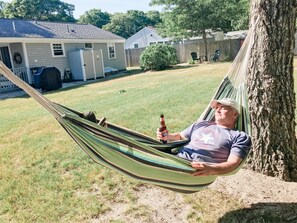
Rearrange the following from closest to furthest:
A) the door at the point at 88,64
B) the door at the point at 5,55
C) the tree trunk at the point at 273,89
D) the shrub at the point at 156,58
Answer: the tree trunk at the point at 273,89, the door at the point at 5,55, the door at the point at 88,64, the shrub at the point at 156,58

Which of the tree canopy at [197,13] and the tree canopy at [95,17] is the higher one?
the tree canopy at [95,17]

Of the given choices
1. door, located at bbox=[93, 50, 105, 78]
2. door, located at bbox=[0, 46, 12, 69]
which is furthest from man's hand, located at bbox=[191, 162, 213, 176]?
door, located at bbox=[93, 50, 105, 78]

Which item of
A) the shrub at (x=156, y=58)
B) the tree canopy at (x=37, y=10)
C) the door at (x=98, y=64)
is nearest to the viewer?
the door at (x=98, y=64)

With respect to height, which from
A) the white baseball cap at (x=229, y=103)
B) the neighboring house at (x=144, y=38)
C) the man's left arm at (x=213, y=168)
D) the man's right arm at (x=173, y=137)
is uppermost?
the neighboring house at (x=144, y=38)

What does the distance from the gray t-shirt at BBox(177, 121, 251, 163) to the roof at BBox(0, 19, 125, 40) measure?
13.1 m

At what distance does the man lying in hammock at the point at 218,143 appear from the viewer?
2.18 metres

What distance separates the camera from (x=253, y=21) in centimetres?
280

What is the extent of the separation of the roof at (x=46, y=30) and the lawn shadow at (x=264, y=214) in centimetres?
1345

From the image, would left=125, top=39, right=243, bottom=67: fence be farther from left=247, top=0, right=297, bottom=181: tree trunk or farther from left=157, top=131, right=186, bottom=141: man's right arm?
left=157, top=131, right=186, bottom=141: man's right arm

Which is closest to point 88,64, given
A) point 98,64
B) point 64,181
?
point 98,64

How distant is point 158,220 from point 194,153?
65 centimetres

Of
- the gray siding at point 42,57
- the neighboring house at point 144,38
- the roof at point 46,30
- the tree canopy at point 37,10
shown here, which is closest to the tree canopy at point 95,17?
the tree canopy at point 37,10

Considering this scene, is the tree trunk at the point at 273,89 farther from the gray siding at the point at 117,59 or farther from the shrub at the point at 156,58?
the gray siding at the point at 117,59

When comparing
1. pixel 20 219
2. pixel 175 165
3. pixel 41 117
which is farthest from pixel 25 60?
pixel 175 165
